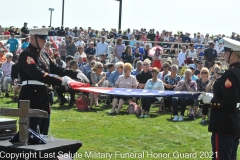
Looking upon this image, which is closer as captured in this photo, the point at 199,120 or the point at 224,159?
the point at 224,159

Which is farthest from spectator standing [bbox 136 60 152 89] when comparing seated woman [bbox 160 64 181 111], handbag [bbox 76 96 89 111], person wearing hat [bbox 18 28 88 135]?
person wearing hat [bbox 18 28 88 135]

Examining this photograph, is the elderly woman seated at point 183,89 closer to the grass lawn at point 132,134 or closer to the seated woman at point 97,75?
the grass lawn at point 132,134

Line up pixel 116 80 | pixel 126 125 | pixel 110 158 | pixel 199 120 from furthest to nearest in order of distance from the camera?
pixel 116 80, pixel 199 120, pixel 126 125, pixel 110 158

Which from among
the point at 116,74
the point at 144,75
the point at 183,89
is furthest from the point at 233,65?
the point at 116,74

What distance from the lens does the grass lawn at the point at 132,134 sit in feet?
28.7

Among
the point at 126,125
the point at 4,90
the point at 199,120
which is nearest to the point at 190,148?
the point at 126,125

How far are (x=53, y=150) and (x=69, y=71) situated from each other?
2.16m

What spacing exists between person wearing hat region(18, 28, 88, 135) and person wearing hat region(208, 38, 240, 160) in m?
1.85

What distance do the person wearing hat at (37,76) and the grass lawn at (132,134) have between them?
1747 millimetres

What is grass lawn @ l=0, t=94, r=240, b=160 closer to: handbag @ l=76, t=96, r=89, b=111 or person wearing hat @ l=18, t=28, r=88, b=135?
handbag @ l=76, t=96, r=89, b=111

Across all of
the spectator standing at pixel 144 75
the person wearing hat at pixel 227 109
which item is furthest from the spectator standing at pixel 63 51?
the person wearing hat at pixel 227 109

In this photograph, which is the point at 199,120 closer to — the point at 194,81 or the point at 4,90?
the point at 194,81

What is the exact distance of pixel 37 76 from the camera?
252 inches

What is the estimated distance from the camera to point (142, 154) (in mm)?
8609
